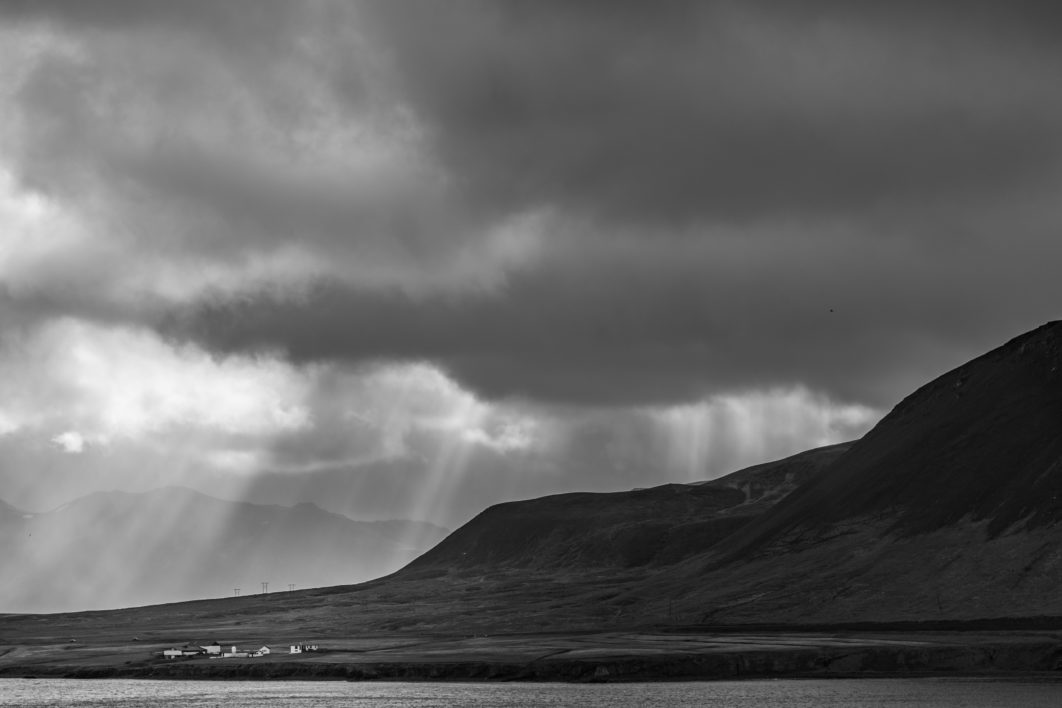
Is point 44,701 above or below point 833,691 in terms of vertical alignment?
above

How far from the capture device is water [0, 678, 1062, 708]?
507ft

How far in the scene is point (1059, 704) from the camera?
5522 inches

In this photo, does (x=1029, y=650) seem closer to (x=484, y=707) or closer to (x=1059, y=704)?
(x=1059, y=704)

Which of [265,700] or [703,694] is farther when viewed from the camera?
[265,700]

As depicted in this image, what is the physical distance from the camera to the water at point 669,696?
15462 centimetres

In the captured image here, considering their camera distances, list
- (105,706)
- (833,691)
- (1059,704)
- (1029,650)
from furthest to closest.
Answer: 1. (1029,650)
2. (105,706)
3. (833,691)
4. (1059,704)

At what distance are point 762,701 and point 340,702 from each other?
6092cm

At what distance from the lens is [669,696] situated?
559ft

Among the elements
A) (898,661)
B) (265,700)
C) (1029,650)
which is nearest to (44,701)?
(265,700)

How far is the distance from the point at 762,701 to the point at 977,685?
35.0 meters

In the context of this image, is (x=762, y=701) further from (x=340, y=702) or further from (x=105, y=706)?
(x=105, y=706)

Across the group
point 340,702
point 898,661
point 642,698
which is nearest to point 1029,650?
point 898,661

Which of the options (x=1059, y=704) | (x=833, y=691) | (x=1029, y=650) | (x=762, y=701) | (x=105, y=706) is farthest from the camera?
(x=1029, y=650)

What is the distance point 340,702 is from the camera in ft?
586
